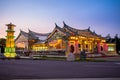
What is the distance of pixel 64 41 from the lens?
4616 cm

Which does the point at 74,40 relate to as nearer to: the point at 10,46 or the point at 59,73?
→ the point at 10,46

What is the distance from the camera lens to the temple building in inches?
1801

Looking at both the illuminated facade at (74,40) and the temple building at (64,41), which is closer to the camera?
the illuminated facade at (74,40)

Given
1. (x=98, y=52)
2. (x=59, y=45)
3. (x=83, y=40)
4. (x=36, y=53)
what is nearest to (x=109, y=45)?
(x=98, y=52)

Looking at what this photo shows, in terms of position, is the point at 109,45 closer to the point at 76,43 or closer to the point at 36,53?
the point at 76,43

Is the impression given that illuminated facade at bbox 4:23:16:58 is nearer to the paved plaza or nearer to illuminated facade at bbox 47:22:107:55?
illuminated facade at bbox 47:22:107:55

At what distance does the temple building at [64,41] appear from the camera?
45.8 meters

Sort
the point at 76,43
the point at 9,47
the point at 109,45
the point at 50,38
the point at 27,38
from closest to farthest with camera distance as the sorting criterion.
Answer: the point at 9,47, the point at 76,43, the point at 50,38, the point at 27,38, the point at 109,45

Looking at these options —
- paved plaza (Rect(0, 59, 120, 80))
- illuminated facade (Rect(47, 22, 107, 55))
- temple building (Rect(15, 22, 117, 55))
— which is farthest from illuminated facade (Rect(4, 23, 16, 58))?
paved plaza (Rect(0, 59, 120, 80))

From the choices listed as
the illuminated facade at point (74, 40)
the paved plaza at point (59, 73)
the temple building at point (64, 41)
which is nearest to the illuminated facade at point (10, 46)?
the temple building at point (64, 41)

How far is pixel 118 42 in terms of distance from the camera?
66.2 meters

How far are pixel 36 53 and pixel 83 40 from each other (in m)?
10.6

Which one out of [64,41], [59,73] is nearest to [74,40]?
[64,41]

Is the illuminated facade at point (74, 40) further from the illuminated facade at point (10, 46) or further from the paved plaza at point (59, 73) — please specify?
the paved plaza at point (59, 73)
